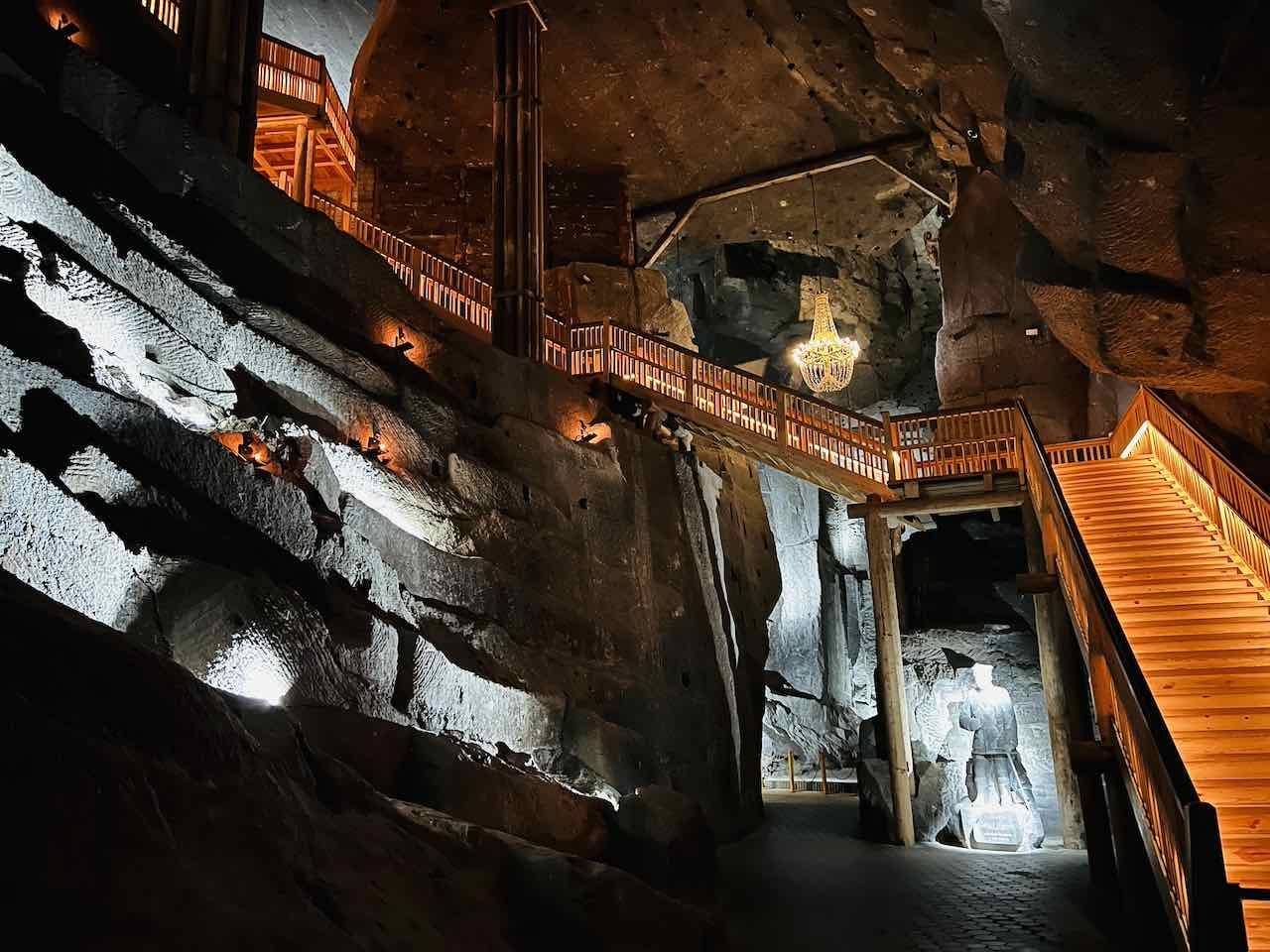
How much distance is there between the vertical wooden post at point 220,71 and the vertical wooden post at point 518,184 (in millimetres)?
4316

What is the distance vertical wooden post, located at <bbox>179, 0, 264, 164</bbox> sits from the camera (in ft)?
38.1

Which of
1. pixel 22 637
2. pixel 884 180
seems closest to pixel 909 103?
pixel 884 180

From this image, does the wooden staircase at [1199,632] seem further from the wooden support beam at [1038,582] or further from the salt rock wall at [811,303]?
the salt rock wall at [811,303]

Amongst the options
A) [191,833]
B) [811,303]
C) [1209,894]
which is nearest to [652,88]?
[811,303]

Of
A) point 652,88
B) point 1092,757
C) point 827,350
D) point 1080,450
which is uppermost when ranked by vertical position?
point 652,88

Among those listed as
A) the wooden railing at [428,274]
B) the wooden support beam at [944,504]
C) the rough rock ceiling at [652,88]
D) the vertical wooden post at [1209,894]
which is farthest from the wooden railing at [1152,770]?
the rough rock ceiling at [652,88]

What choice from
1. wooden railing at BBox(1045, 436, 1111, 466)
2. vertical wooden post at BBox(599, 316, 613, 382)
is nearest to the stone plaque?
wooden railing at BBox(1045, 436, 1111, 466)

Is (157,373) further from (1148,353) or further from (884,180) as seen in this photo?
(884,180)

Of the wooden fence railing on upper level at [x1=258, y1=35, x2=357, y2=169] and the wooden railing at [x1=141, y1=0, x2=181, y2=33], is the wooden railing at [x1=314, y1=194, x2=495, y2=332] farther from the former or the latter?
the wooden fence railing on upper level at [x1=258, y1=35, x2=357, y2=169]

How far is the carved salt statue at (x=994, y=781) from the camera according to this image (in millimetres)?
14574

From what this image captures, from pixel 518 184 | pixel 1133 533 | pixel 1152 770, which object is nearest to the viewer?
pixel 1152 770

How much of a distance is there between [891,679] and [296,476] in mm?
10325

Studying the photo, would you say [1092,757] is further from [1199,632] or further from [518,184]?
[518,184]

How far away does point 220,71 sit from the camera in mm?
11859
